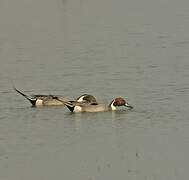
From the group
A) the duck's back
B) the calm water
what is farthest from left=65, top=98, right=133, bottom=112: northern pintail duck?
the calm water

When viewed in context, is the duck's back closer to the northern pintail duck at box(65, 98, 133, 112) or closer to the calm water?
the northern pintail duck at box(65, 98, 133, 112)

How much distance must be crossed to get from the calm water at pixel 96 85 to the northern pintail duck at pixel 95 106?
17cm

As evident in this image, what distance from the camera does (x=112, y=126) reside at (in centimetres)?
1477

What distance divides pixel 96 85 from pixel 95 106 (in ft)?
6.09

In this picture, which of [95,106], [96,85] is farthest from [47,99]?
[96,85]

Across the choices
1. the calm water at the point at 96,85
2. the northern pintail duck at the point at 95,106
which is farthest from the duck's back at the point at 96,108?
the calm water at the point at 96,85

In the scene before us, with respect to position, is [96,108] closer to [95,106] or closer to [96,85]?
[95,106]

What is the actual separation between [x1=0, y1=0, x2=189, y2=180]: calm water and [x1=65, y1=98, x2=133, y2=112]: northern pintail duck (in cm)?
17

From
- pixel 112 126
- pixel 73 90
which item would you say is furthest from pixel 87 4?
pixel 112 126

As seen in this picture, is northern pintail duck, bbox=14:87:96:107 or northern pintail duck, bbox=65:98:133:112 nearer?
northern pintail duck, bbox=65:98:133:112

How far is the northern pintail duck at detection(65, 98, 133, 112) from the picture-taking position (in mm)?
16469

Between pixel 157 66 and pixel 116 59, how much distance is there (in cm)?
144

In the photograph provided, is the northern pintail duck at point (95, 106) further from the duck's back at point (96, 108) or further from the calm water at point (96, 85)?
the calm water at point (96, 85)

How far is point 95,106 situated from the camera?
16.5 metres
